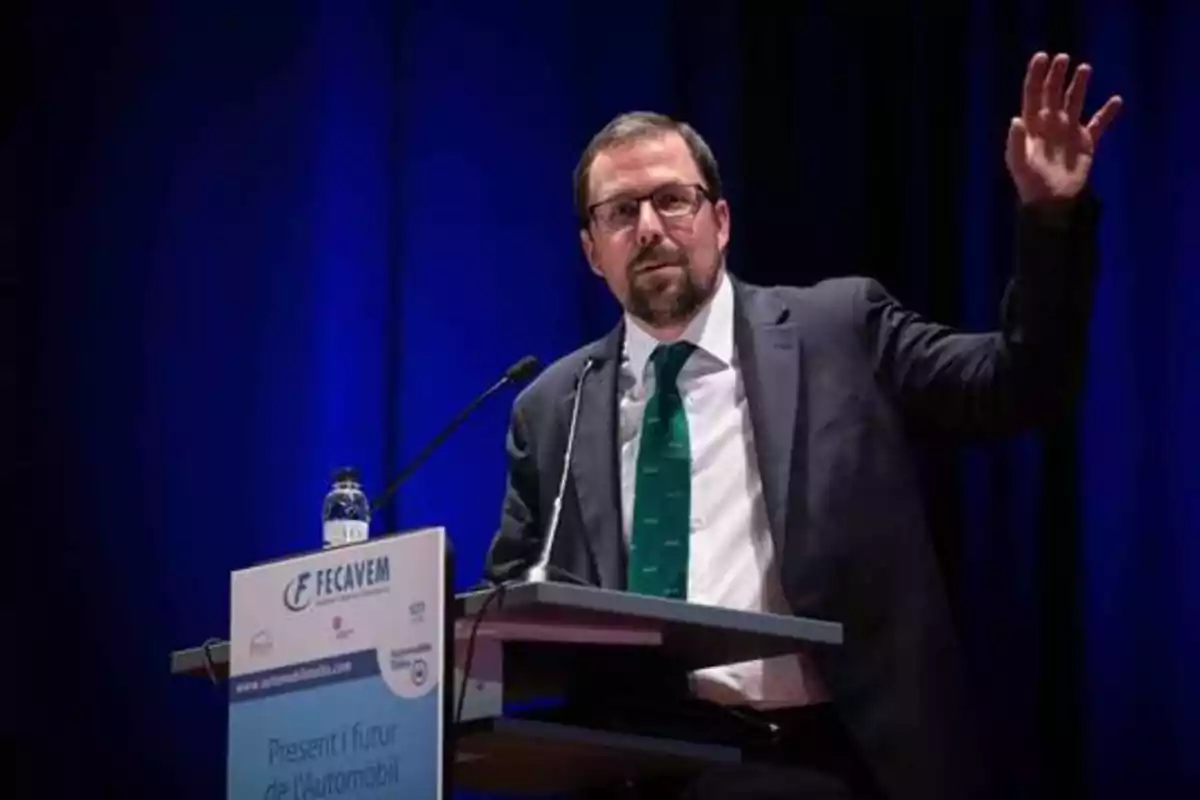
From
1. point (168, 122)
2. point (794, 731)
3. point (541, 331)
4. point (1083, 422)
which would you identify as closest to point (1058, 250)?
point (794, 731)

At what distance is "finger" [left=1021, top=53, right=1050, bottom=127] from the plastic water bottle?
3.02 ft

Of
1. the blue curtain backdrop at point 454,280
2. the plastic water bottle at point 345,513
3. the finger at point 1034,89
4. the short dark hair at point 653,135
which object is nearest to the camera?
the finger at point 1034,89

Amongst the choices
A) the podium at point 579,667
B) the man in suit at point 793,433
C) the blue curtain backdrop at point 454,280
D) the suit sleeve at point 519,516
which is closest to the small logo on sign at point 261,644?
the podium at point 579,667

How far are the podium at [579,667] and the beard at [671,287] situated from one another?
592 mm

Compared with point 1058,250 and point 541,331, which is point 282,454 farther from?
point 1058,250

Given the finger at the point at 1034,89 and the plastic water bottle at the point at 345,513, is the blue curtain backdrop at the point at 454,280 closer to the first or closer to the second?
the plastic water bottle at the point at 345,513

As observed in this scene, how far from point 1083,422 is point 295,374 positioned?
1.49 meters

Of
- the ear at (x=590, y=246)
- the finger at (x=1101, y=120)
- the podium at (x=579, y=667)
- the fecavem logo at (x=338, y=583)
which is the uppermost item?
the finger at (x=1101, y=120)

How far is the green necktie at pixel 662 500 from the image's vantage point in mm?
2389

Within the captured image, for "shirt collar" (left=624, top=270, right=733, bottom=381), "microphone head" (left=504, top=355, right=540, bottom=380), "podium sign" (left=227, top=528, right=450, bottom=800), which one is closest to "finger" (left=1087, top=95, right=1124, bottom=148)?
"shirt collar" (left=624, top=270, right=733, bottom=381)

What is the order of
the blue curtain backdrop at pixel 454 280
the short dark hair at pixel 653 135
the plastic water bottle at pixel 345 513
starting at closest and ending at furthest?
the plastic water bottle at pixel 345 513
the short dark hair at pixel 653 135
the blue curtain backdrop at pixel 454 280

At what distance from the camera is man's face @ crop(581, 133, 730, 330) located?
2648mm

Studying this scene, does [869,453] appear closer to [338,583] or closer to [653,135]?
[653,135]

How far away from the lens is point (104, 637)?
3.53 m
